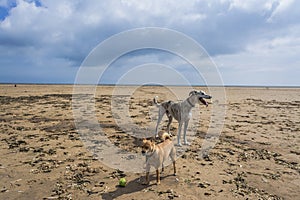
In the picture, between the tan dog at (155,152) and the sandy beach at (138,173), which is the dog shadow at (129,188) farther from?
the tan dog at (155,152)

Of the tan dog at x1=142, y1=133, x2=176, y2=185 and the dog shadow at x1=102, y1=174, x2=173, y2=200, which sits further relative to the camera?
the tan dog at x1=142, y1=133, x2=176, y2=185

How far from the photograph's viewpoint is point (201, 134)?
13.2m

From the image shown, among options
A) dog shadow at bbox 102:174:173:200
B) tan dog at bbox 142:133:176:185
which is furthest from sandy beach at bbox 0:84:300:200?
tan dog at bbox 142:133:176:185

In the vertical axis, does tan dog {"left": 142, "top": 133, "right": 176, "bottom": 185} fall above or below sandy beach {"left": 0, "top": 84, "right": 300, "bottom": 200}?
above

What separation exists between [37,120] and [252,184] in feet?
44.4

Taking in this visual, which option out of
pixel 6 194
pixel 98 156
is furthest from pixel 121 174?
pixel 6 194

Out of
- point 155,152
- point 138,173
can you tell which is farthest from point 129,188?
point 155,152

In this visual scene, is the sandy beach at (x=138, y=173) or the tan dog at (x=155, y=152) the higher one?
the tan dog at (x=155, y=152)

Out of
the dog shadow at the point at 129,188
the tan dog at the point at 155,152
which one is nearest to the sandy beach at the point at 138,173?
the dog shadow at the point at 129,188

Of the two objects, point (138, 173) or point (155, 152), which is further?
point (138, 173)

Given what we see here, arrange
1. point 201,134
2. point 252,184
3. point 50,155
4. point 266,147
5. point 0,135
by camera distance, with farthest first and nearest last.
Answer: point 201,134 → point 0,135 → point 266,147 → point 50,155 → point 252,184

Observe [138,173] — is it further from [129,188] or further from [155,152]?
[155,152]

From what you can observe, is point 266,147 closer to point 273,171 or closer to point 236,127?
point 273,171

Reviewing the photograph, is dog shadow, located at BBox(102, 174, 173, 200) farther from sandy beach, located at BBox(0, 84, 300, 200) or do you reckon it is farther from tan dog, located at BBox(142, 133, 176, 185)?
→ tan dog, located at BBox(142, 133, 176, 185)
